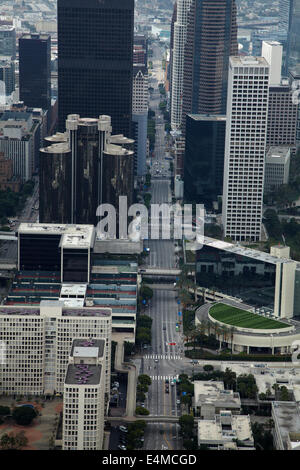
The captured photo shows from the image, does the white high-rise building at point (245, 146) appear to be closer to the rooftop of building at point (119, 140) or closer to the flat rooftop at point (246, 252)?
the rooftop of building at point (119, 140)

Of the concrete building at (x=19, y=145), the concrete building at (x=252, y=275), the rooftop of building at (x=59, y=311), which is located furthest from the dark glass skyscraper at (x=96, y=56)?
the rooftop of building at (x=59, y=311)

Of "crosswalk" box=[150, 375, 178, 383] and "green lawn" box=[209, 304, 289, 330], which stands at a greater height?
"green lawn" box=[209, 304, 289, 330]

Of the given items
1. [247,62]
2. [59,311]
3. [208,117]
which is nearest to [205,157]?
[208,117]

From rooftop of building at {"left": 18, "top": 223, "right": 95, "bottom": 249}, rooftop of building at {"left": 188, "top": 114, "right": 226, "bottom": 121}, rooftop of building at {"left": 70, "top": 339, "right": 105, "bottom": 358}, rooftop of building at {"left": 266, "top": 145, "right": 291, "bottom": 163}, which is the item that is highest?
rooftop of building at {"left": 188, "top": 114, "right": 226, "bottom": 121}

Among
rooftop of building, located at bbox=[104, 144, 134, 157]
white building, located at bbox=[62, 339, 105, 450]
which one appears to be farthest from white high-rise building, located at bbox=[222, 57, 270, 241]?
white building, located at bbox=[62, 339, 105, 450]

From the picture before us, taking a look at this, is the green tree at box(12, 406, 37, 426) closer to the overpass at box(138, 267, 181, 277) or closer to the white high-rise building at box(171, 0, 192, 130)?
the overpass at box(138, 267, 181, 277)
